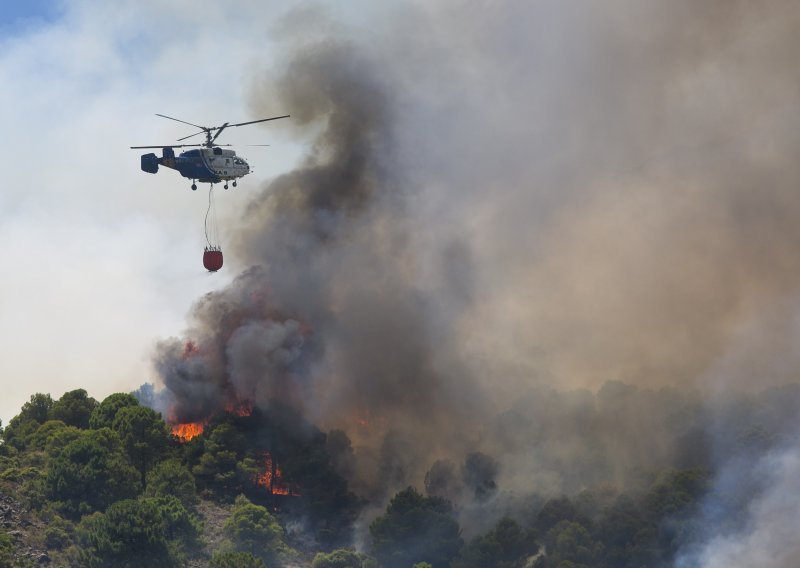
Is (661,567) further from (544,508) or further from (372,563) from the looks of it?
(372,563)

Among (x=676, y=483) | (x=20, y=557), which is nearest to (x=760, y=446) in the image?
(x=676, y=483)

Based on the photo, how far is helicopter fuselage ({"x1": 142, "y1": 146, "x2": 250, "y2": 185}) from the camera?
618 feet

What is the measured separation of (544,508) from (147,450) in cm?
5141

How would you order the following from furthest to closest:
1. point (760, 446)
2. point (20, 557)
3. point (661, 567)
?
point (760, 446)
point (661, 567)
point (20, 557)

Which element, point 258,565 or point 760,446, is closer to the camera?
point 258,565

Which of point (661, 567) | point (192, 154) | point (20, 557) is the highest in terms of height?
point (192, 154)

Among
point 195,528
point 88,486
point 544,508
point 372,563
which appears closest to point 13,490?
point 88,486

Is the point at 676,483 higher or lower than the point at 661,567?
higher

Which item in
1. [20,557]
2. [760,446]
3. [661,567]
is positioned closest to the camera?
[20,557]

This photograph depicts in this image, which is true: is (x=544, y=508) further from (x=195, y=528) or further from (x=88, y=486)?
(x=88, y=486)

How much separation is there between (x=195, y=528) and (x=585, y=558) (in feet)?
152

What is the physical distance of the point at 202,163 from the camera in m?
188

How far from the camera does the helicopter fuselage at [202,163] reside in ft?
618

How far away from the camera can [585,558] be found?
597 ft
